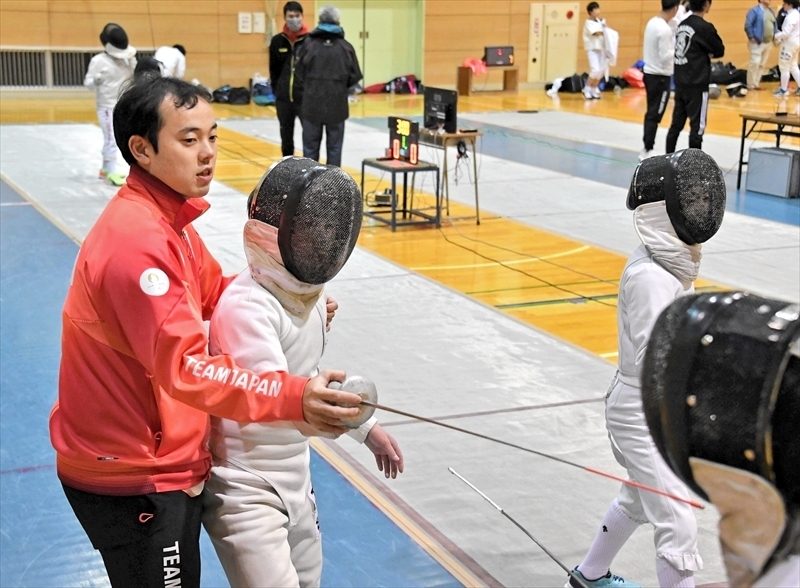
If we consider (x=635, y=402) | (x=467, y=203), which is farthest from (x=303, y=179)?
(x=467, y=203)

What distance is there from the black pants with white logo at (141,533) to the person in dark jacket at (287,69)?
9.14m

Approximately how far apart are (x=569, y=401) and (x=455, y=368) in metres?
0.72

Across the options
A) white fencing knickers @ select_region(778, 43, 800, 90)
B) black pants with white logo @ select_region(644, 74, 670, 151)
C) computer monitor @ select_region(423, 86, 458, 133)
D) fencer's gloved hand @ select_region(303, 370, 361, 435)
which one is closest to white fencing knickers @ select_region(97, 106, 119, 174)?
computer monitor @ select_region(423, 86, 458, 133)

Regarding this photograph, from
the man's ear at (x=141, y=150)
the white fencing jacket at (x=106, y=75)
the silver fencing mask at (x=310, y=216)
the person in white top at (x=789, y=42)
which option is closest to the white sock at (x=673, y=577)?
the silver fencing mask at (x=310, y=216)

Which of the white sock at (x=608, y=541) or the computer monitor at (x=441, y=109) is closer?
the white sock at (x=608, y=541)

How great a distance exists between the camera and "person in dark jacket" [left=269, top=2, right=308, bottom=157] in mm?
11250

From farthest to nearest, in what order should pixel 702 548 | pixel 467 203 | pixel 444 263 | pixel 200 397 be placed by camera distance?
1. pixel 467 203
2. pixel 444 263
3. pixel 702 548
4. pixel 200 397

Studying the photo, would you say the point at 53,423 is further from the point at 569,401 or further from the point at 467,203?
the point at 467,203

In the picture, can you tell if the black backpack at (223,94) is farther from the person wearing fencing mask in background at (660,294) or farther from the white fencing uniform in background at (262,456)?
the white fencing uniform in background at (262,456)

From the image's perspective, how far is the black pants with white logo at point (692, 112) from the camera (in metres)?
11.9

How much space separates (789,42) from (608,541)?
776 inches

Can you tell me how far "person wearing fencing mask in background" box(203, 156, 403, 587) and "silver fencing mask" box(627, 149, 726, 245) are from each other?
1.15 meters

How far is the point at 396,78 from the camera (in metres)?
22.3

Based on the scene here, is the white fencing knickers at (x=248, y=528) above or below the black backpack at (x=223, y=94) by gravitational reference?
below
